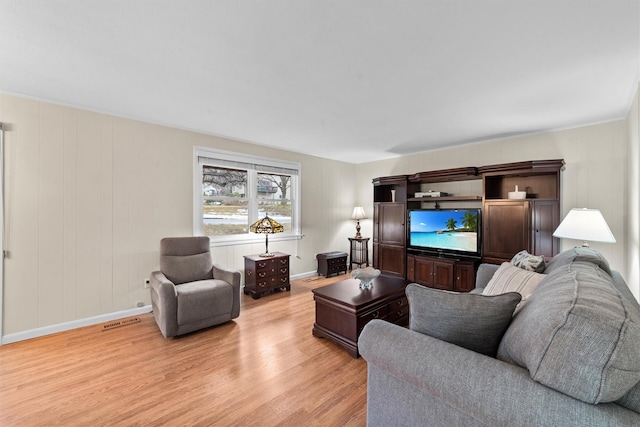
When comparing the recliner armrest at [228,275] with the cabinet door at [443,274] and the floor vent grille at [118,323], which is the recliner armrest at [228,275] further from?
the cabinet door at [443,274]

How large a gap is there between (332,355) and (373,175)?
13.7 ft

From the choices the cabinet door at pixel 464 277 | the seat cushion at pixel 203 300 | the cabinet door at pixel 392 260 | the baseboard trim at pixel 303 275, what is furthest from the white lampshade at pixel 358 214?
the seat cushion at pixel 203 300

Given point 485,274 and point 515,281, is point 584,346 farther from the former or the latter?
point 485,274

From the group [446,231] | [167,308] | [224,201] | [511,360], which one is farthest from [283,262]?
[511,360]

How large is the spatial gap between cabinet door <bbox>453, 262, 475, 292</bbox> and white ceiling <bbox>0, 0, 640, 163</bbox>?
79.6 inches

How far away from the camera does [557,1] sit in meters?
1.47

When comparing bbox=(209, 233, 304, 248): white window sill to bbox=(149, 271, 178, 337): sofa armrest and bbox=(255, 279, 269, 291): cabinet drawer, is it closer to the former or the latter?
bbox=(255, 279, 269, 291): cabinet drawer

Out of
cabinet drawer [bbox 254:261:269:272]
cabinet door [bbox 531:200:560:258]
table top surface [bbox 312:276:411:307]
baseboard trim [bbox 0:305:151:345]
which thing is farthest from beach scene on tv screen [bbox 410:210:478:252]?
baseboard trim [bbox 0:305:151:345]

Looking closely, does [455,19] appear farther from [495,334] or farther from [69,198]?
[69,198]

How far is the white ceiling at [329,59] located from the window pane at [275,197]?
1.42 m

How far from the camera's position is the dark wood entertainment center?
356cm

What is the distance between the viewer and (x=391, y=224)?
5.07 meters

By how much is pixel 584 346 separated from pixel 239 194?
4.19 m

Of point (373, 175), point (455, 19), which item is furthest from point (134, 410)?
point (373, 175)
